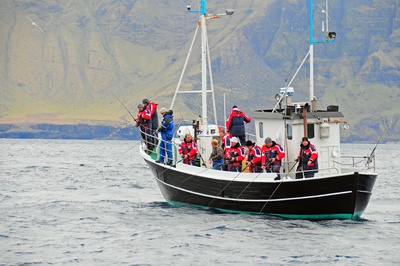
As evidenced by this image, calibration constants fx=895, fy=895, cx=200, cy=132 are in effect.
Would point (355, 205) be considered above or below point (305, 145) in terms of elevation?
below

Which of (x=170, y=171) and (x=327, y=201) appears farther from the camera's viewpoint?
(x=170, y=171)

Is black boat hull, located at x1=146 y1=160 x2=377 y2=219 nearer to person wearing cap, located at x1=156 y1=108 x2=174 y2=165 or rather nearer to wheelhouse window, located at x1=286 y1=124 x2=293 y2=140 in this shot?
wheelhouse window, located at x1=286 y1=124 x2=293 y2=140

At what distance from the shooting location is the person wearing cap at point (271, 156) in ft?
95.8

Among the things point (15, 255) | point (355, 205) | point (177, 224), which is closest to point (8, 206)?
point (177, 224)

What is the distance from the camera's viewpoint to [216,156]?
31.2 metres

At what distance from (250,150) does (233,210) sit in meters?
2.21

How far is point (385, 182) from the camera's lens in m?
55.1

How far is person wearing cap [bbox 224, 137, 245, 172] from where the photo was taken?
30.5m

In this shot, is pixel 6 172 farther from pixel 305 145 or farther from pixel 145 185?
pixel 305 145

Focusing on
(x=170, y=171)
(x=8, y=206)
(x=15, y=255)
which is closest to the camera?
(x=15, y=255)

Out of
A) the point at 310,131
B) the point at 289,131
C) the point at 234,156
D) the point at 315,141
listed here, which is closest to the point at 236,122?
the point at 234,156

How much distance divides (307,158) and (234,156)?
3.10 meters

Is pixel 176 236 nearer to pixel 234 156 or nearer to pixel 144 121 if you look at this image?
pixel 234 156

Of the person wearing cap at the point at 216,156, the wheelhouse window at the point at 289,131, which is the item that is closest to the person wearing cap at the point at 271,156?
the wheelhouse window at the point at 289,131
